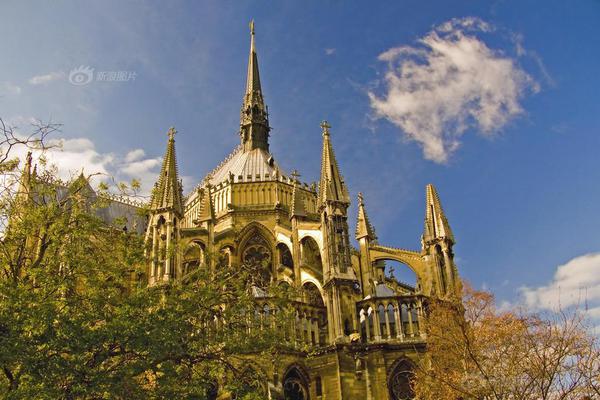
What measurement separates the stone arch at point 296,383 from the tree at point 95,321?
21.5ft

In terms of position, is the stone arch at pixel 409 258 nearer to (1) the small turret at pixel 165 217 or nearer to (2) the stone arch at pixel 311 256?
(2) the stone arch at pixel 311 256

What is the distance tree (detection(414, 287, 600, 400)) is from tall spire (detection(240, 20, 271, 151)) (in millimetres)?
24199

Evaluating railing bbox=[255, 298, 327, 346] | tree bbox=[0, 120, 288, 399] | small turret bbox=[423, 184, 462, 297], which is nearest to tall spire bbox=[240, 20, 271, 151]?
small turret bbox=[423, 184, 462, 297]

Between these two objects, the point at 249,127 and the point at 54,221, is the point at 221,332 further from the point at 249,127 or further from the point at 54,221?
the point at 249,127

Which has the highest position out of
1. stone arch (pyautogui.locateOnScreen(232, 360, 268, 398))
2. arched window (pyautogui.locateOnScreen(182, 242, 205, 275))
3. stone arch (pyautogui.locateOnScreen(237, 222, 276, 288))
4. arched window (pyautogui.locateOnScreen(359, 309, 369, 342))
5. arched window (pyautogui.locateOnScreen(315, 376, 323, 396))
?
stone arch (pyautogui.locateOnScreen(237, 222, 276, 288))

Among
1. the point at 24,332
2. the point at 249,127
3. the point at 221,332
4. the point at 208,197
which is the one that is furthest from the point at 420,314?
the point at 249,127

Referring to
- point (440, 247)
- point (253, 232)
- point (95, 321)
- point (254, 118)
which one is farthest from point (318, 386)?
point (254, 118)

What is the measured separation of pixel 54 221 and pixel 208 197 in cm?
1771

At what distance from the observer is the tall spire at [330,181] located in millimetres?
27078

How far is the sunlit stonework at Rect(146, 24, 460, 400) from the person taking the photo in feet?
76.2

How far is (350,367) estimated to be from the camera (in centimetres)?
2320

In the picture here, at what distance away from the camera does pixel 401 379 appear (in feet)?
77.2

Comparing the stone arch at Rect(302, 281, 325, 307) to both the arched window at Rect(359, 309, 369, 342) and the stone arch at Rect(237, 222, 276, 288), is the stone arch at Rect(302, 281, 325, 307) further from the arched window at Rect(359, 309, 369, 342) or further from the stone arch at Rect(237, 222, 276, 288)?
the stone arch at Rect(237, 222, 276, 288)

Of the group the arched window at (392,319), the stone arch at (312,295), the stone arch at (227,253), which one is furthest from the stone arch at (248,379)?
the stone arch at (227,253)
